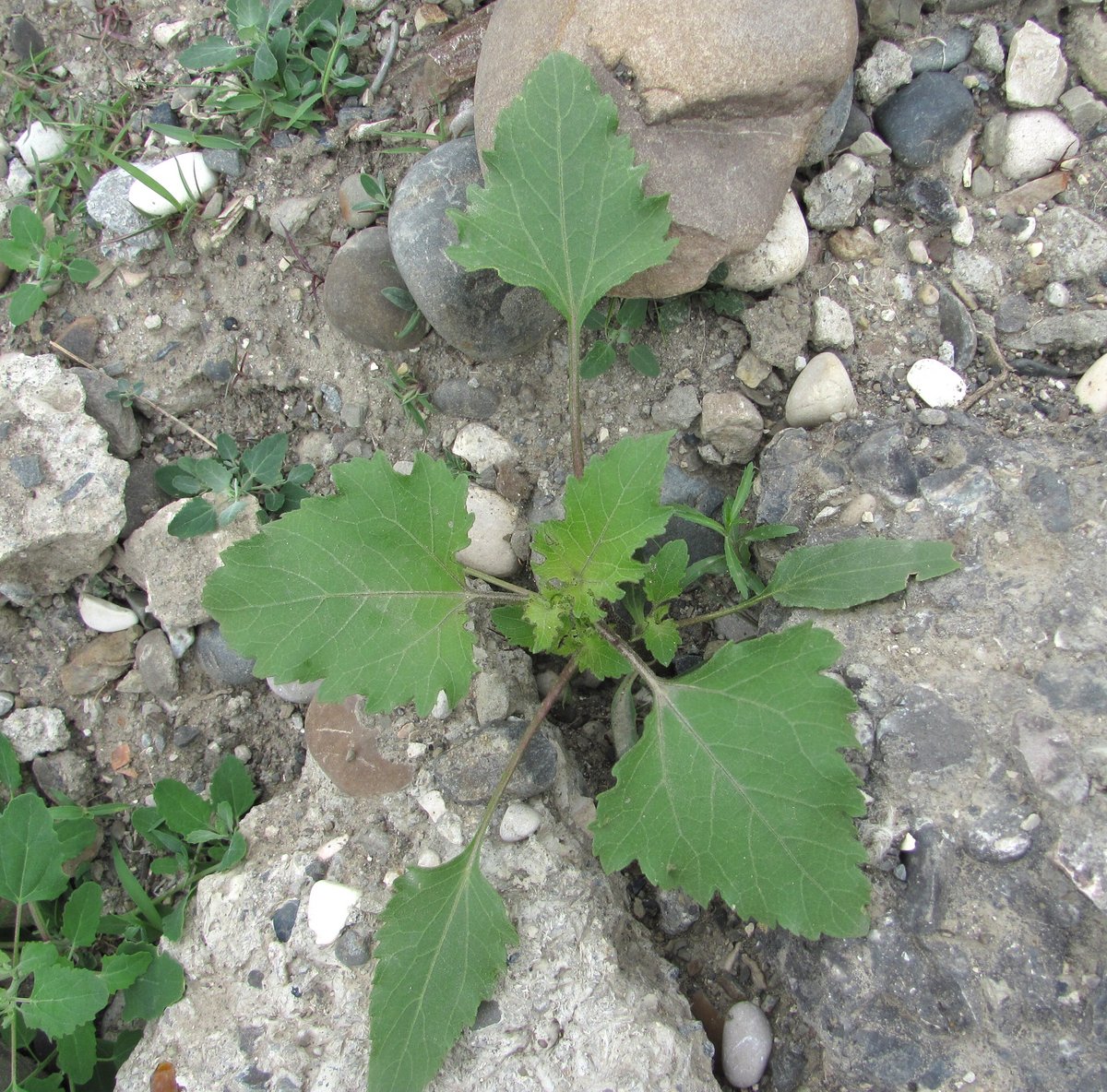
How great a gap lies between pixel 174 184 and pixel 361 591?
1691mm

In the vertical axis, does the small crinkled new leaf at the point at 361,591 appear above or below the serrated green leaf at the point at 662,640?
above

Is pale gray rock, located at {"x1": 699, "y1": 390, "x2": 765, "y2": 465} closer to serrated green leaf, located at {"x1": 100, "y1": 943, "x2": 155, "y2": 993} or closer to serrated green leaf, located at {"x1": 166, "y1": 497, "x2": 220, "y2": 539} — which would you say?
serrated green leaf, located at {"x1": 166, "y1": 497, "x2": 220, "y2": 539}

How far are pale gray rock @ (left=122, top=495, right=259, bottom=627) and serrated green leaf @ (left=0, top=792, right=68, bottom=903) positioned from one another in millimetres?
631

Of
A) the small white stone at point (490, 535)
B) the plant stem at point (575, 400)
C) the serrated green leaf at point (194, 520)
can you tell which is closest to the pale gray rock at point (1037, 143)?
the plant stem at point (575, 400)

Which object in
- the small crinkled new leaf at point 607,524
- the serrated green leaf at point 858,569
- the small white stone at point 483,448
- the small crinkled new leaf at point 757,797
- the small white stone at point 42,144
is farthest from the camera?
the small white stone at point 42,144

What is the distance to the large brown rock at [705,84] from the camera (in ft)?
7.54

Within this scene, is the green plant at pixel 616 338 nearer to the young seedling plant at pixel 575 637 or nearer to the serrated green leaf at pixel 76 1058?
the young seedling plant at pixel 575 637

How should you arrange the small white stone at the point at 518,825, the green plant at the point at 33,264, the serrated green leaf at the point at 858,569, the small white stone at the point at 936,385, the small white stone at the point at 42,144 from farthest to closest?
the small white stone at the point at 42,144 → the green plant at the point at 33,264 → the small white stone at the point at 936,385 → the small white stone at the point at 518,825 → the serrated green leaf at the point at 858,569

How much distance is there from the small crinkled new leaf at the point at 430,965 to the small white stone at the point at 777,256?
1.75m

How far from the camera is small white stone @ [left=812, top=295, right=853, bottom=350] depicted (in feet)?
8.71

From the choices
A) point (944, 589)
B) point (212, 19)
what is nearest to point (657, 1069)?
point (944, 589)

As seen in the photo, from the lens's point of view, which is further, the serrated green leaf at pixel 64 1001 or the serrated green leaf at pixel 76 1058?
the serrated green leaf at pixel 76 1058

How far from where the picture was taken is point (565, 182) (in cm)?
234

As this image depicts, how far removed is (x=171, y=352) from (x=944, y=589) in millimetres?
2432
